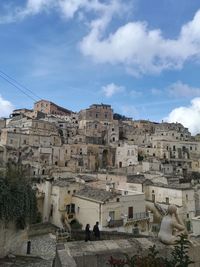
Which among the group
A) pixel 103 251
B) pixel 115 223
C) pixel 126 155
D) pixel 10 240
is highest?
pixel 126 155

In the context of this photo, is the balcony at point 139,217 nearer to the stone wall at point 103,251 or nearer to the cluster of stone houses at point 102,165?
the cluster of stone houses at point 102,165

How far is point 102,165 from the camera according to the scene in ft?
195

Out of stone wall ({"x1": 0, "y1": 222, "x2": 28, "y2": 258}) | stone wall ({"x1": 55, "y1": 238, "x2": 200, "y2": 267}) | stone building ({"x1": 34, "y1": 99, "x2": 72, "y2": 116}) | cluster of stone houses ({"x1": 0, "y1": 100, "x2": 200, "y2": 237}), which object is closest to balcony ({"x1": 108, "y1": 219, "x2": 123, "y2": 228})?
cluster of stone houses ({"x1": 0, "y1": 100, "x2": 200, "y2": 237})

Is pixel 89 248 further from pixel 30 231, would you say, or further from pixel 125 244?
pixel 30 231

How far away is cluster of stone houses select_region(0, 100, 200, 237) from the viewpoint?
25453 mm

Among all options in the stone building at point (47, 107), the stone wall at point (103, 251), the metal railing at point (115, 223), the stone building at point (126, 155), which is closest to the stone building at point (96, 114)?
the stone building at point (47, 107)

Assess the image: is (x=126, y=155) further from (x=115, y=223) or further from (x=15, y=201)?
(x=15, y=201)

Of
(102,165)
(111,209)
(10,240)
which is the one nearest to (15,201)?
(10,240)

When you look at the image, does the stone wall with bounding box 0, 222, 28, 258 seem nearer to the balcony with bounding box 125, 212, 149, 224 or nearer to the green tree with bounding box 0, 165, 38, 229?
the green tree with bounding box 0, 165, 38, 229

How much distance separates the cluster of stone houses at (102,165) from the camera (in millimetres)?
25453

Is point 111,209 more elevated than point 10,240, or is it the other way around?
point 111,209

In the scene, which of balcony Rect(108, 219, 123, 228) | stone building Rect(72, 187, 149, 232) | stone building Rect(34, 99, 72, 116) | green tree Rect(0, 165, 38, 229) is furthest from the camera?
stone building Rect(34, 99, 72, 116)

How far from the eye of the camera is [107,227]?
23.0m

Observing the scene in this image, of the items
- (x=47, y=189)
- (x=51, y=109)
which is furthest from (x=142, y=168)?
(x=51, y=109)
